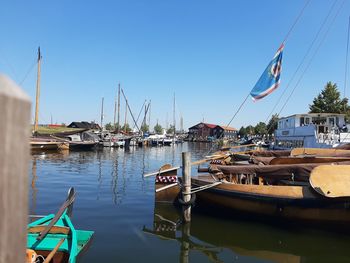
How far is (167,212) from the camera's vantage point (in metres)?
11.5

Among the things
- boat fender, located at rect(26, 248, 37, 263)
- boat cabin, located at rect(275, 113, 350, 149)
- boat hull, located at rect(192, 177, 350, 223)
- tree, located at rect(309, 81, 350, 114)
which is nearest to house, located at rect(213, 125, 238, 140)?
tree, located at rect(309, 81, 350, 114)

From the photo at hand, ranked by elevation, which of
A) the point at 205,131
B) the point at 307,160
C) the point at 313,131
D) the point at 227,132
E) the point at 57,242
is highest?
the point at 205,131

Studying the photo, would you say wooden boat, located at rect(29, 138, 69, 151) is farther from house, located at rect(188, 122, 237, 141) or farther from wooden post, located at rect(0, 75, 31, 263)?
house, located at rect(188, 122, 237, 141)

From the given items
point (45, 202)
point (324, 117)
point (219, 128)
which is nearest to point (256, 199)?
point (45, 202)

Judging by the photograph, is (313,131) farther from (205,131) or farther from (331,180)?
(205,131)

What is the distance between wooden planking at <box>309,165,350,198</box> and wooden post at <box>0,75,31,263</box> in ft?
29.5

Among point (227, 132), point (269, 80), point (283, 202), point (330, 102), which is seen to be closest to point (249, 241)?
point (283, 202)

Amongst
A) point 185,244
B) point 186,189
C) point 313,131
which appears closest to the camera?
point 185,244

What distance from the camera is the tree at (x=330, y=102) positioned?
50.5m

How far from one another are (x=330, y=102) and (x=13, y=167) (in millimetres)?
57331

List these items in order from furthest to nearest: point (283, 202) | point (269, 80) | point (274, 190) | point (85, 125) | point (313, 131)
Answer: point (85, 125) → point (313, 131) → point (269, 80) → point (274, 190) → point (283, 202)

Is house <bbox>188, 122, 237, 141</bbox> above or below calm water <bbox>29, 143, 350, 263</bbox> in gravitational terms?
above

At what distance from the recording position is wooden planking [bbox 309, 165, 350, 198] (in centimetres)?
854

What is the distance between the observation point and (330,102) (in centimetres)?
5112
